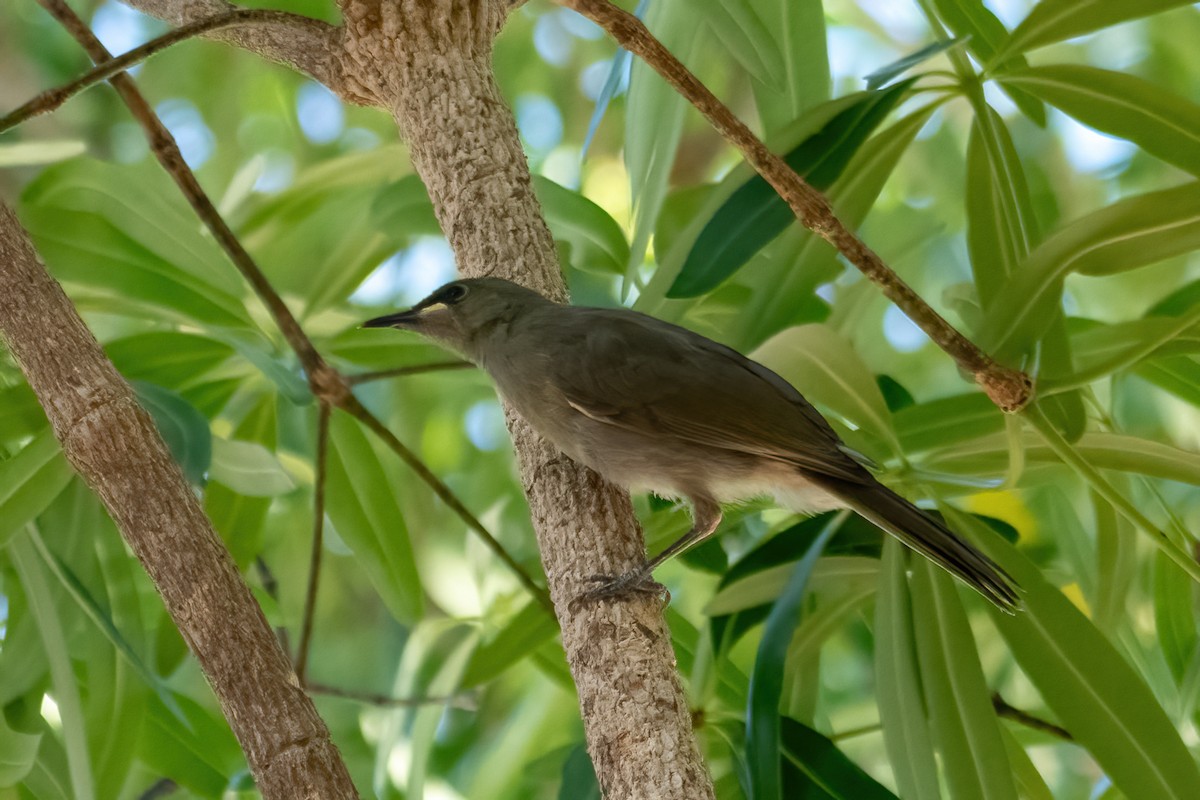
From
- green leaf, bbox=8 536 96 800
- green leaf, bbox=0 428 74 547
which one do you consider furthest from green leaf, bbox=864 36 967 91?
green leaf, bbox=8 536 96 800

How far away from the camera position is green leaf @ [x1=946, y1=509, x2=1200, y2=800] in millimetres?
1867

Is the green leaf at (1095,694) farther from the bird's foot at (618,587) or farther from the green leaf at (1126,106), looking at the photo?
the green leaf at (1126,106)

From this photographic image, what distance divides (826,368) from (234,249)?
40.7 inches

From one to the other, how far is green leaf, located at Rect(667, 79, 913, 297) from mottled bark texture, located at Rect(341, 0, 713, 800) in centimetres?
25

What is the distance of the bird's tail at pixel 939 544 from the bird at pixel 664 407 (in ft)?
0.25

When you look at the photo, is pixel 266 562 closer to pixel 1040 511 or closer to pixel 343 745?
pixel 343 745

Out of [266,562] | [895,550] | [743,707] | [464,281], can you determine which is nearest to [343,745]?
[266,562]

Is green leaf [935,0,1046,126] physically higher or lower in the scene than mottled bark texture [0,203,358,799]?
higher

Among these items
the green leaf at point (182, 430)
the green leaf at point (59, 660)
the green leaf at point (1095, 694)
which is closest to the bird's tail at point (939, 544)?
the green leaf at point (1095, 694)

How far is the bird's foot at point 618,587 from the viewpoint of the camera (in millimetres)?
1815

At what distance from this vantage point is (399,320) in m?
2.50

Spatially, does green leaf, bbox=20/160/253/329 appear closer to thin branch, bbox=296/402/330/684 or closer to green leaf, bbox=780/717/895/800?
thin branch, bbox=296/402/330/684

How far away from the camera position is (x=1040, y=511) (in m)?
2.80

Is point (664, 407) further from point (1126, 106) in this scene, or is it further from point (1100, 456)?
point (1126, 106)
